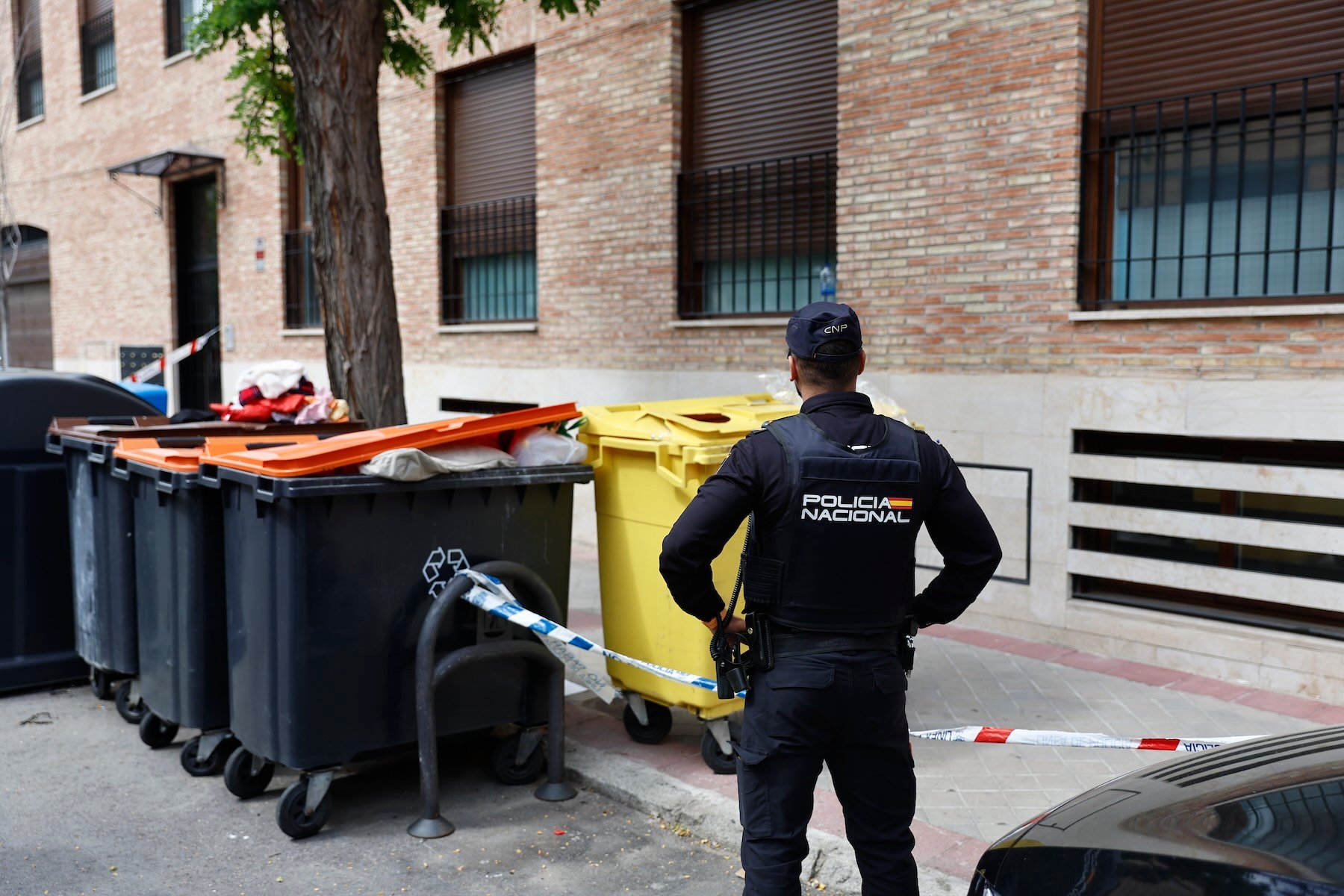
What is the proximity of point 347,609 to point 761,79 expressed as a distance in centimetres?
597

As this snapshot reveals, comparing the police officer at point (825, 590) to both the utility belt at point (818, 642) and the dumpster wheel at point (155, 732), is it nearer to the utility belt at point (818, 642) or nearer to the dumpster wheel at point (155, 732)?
the utility belt at point (818, 642)

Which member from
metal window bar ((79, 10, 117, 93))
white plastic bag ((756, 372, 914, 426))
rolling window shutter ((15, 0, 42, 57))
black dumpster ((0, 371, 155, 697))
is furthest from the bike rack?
rolling window shutter ((15, 0, 42, 57))

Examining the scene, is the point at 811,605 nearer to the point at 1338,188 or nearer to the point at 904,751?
the point at 904,751

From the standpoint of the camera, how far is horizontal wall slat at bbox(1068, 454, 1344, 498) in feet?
19.0

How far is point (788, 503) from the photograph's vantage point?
119 inches

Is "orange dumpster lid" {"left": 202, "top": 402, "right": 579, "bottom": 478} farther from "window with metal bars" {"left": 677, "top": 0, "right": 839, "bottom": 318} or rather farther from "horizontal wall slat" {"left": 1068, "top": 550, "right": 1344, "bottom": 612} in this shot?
"window with metal bars" {"left": 677, "top": 0, "right": 839, "bottom": 318}

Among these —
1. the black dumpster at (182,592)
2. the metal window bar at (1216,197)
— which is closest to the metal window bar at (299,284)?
the black dumpster at (182,592)

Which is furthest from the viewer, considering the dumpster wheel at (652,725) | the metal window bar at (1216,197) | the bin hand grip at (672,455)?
the metal window bar at (1216,197)

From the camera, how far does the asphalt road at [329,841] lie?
4066 mm

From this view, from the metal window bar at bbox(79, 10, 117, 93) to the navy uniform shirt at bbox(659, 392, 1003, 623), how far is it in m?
17.5

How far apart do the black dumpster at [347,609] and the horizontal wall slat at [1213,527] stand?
339 centimetres

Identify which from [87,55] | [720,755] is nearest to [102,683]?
[720,755]

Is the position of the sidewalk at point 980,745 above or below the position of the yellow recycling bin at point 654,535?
below

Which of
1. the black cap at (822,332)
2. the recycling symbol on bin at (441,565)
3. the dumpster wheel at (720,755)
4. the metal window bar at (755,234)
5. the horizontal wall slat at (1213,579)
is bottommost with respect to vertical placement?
the dumpster wheel at (720,755)
